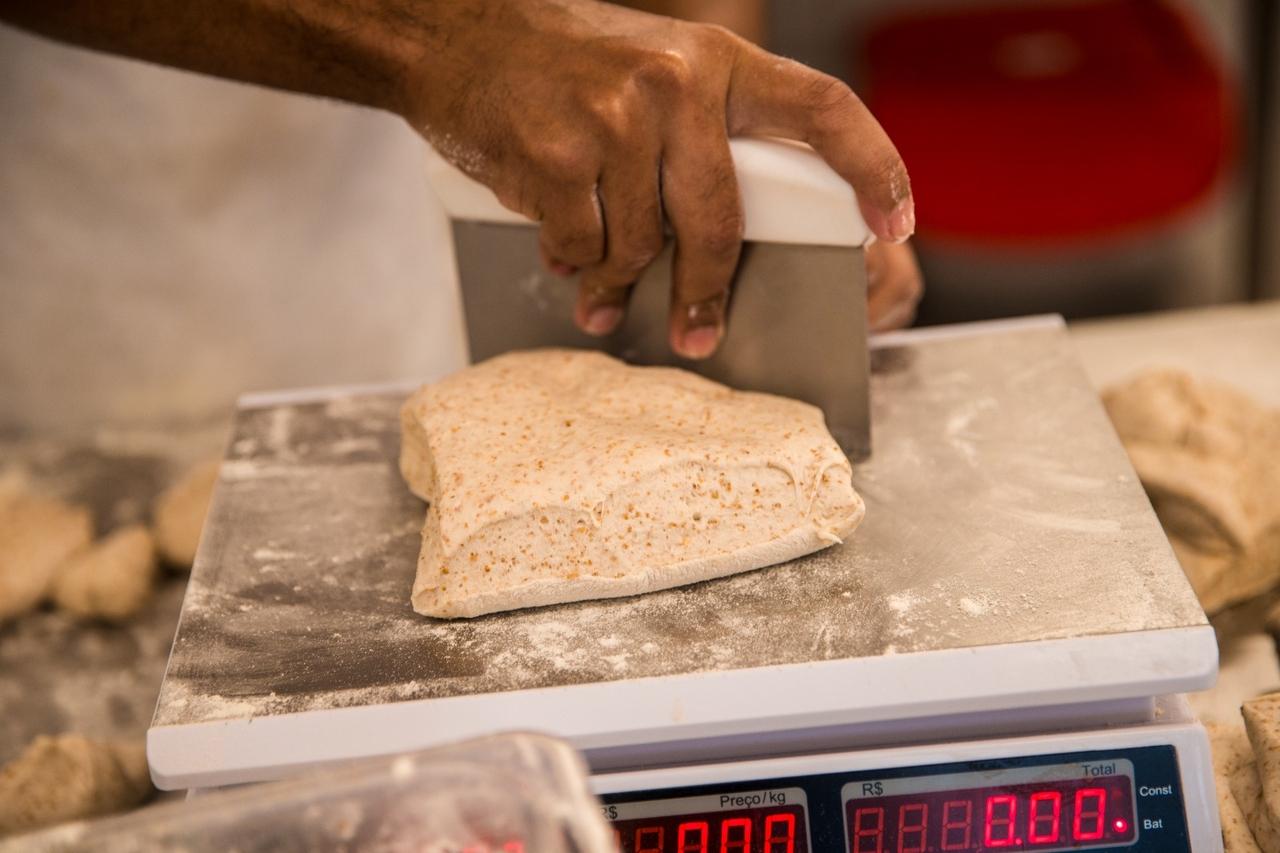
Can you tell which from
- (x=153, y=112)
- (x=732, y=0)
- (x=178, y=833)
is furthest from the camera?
(x=732, y=0)

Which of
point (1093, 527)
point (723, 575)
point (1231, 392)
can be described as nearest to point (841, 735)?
point (723, 575)

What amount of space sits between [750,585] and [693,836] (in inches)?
8.1

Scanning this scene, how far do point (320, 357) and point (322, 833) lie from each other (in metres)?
1.53

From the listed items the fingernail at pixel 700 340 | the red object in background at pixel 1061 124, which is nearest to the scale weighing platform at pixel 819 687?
the fingernail at pixel 700 340

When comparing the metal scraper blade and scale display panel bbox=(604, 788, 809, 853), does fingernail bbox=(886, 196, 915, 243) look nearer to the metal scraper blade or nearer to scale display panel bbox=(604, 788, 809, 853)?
the metal scraper blade

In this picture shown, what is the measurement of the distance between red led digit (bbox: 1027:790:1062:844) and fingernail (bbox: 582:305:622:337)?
59 cm

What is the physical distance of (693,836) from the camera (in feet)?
3.10

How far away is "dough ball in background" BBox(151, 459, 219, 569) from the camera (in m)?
1.58

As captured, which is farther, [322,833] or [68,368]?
[68,368]

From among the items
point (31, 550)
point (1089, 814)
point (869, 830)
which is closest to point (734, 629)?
point (869, 830)

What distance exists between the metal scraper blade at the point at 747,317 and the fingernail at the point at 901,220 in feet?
0.17

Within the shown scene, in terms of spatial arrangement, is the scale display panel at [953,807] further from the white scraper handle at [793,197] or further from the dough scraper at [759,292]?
the white scraper handle at [793,197]

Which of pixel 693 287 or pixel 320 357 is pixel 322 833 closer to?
pixel 693 287

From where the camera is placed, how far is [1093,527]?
1.05m
